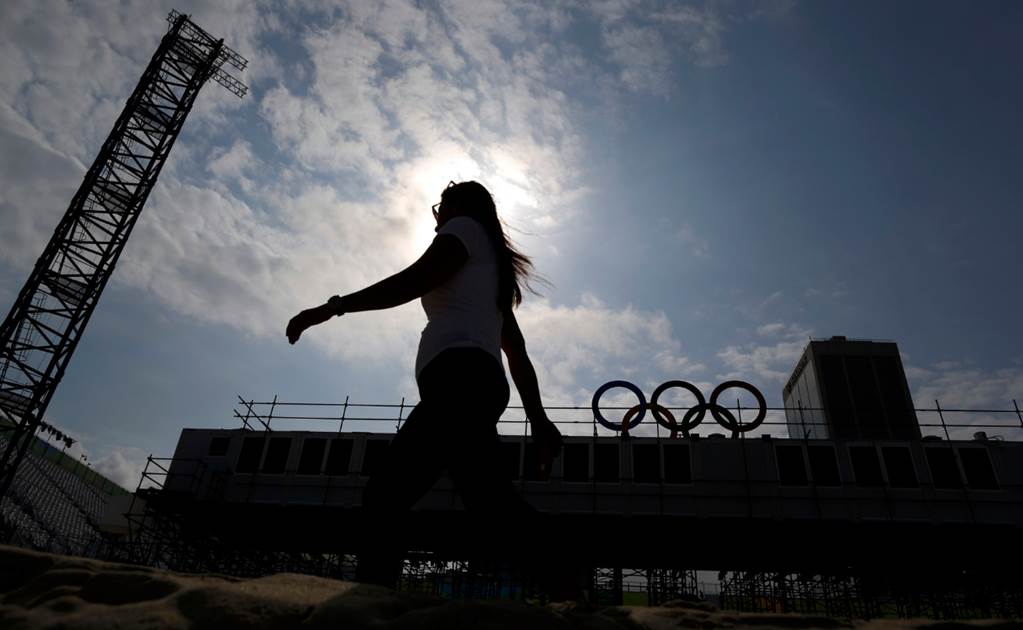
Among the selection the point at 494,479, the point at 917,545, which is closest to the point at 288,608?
the point at 494,479

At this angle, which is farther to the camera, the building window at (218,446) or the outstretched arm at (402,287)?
the building window at (218,446)

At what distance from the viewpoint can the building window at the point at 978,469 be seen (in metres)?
19.8

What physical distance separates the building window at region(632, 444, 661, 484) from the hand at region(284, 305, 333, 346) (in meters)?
20.0

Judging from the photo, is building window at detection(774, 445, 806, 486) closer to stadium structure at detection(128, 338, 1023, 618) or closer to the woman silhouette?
stadium structure at detection(128, 338, 1023, 618)

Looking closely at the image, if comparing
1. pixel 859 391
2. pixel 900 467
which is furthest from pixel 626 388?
pixel 859 391

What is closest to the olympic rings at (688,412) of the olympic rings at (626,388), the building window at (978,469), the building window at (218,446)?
the olympic rings at (626,388)

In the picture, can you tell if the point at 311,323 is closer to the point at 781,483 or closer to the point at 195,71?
the point at 781,483

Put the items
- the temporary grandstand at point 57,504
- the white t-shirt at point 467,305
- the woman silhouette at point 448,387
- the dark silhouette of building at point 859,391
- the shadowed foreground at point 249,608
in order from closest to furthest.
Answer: the shadowed foreground at point 249,608 → the woman silhouette at point 448,387 → the white t-shirt at point 467,305 → the dark silhouette of building at point 859,391 → the temporary grandstand at point 57,504

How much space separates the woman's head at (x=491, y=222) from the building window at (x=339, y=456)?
21190mm

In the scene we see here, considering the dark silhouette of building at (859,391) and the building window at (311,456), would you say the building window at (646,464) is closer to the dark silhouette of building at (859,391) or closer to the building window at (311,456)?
the building window at (311,456)

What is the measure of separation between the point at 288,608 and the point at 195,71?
33.0 metres

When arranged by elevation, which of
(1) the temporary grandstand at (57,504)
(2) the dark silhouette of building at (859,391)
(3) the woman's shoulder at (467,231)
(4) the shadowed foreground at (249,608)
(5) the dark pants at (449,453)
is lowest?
(4) the shadowed foreground at (249,608)

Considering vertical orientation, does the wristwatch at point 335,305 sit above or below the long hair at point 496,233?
below

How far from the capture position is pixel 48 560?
5.25ft
